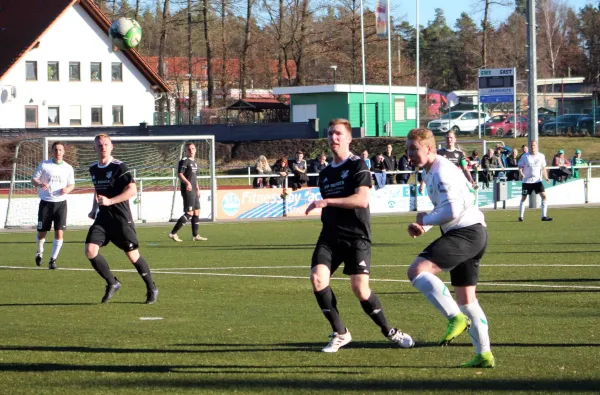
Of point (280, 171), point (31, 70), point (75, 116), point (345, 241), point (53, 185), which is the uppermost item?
point (31, 70)

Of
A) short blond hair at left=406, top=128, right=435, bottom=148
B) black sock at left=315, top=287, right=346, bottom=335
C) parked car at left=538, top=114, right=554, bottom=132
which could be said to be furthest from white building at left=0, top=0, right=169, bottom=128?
short blond hair at left=406, top=128, right=435, bottom=148

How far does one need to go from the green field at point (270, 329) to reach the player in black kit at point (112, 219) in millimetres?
441

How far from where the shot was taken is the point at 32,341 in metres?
9.07

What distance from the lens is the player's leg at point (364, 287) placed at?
328 inches

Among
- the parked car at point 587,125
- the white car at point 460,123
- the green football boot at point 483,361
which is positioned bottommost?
the green football boot at point 483,361

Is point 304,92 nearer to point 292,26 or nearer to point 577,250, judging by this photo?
point 292,26

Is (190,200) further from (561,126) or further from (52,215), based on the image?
(561,126)

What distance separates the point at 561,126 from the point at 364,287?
4850cm

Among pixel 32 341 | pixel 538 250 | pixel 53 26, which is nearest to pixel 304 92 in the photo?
pixel 53 26

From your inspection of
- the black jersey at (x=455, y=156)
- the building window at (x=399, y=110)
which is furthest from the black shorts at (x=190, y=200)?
the building window at (x=399, y=110)

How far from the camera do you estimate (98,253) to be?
11.8 metres

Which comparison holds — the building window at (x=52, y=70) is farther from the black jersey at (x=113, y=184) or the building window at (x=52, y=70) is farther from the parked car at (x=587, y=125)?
the black jersey at (x=113, y=184)

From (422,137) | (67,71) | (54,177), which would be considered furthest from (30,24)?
(422,137)

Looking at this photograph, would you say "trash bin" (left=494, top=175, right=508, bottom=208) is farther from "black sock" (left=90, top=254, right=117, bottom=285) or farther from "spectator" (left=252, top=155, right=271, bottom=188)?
"black sock" (left=90, top=254, right=117, bottom=285)
